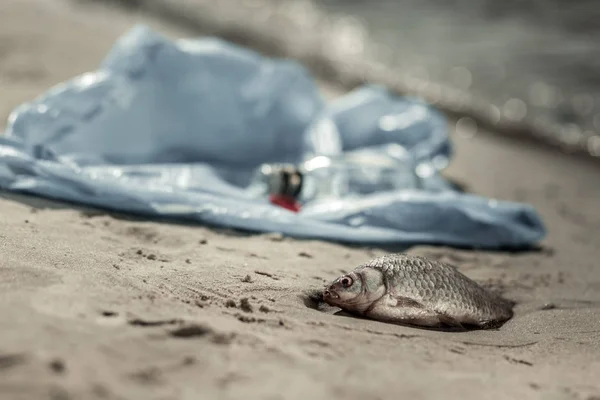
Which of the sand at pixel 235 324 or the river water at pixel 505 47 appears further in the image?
the river water at pixel 505 47

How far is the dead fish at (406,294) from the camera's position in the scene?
232 cm

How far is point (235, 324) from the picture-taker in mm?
2010

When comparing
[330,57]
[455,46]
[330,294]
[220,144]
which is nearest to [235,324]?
[330,294]

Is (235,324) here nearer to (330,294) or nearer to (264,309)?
(264,309)

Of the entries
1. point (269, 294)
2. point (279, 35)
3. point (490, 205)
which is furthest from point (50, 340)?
point (279, 35)

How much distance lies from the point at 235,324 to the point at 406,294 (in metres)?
0.63

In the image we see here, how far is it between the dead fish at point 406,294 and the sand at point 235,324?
86 mm

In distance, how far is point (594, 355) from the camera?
2219 millimetres

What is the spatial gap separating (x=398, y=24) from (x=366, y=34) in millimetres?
710

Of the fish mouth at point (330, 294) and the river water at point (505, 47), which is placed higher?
the river water at point (505, 47)

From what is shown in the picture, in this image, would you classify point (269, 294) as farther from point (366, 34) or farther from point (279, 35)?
point (366, 34)

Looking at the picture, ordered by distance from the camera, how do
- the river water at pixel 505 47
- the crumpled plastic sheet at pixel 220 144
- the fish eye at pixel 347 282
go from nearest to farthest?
the fish eye at pixel 347 282 → the crumpled plastic sheet at pixel 220 144 → the river water at pixel 505 47

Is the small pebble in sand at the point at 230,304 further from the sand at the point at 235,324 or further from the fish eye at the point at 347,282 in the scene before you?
the fish eye at the point at 347,282

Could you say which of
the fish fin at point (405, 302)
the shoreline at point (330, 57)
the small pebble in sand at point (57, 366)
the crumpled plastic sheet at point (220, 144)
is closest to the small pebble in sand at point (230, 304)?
the fish fin at point (405, 302)
